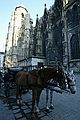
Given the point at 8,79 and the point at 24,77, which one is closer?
the point at 24,77

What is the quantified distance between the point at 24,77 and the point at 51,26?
95.6 ft

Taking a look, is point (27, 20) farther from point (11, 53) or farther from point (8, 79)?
point (8, 79)

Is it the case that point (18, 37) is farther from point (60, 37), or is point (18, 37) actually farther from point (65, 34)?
point (65, 34)

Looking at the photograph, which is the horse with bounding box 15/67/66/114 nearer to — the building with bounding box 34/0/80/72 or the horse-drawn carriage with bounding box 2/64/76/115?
the horse-drawn carriage with bounding box 2/64/76/115

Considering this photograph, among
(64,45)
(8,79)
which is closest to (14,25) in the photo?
(64,45)

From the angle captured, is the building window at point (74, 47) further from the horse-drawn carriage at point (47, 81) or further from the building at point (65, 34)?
the horse-drawn carriage at point (47, 81)

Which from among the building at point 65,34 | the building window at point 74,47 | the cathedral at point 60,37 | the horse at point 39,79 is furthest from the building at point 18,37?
the horse at point 39,79

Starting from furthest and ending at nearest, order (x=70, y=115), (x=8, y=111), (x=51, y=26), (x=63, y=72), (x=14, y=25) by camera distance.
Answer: (x=14, y=25) < (x=51, y=26) < (x=8, y=111) < (x=70, y=115) < (x=63, y=72)

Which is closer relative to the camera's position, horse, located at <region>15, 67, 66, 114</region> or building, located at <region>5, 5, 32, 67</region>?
horse, located at <region>15, 67, 66, 114</region>

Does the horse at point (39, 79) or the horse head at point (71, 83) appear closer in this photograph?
the horse head at point (71, 83)

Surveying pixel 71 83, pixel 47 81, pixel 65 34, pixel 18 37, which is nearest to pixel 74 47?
pixel 65 34

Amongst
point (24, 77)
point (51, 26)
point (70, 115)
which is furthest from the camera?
point (51, 26)

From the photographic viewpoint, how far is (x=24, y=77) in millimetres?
6965

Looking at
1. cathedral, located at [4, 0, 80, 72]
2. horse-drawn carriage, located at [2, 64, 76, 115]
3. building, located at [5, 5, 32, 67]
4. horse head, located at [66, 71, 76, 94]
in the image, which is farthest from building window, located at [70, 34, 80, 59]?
building, located at [5, 5, 32, 67]
